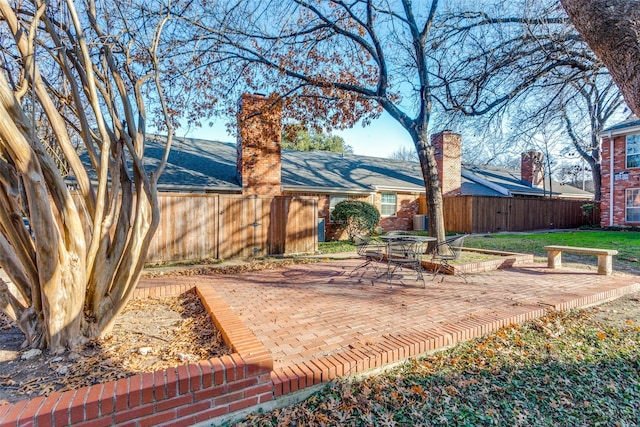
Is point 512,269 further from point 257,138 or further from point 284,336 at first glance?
point 257,138

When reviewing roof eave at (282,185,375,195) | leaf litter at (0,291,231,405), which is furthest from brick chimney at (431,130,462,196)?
leaf litter at (0,291,231,405)

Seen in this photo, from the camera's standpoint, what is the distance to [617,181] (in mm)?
17125

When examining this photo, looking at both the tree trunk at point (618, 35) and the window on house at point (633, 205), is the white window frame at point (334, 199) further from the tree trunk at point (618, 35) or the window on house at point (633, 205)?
the window on house at point (633, 205)

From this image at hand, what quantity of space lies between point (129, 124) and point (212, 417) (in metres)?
3.22

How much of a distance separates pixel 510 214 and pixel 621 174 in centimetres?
552

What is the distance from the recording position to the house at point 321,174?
1145 centimetres

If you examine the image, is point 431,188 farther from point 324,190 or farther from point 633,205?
point 633,205

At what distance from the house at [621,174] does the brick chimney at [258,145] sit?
17.5 metres

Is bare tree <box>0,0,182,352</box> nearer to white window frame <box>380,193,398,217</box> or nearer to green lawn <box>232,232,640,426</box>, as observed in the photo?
green lawn <box>232,232,640,426</box>

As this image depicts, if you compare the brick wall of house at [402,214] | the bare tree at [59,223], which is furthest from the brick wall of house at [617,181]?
the bare tree at [59,223]

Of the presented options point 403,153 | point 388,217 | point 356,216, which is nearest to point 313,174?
point 356,216

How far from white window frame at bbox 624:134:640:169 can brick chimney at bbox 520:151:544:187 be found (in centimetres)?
597

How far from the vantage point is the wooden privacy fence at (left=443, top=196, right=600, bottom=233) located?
17.0 metres

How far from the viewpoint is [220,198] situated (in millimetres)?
8953
